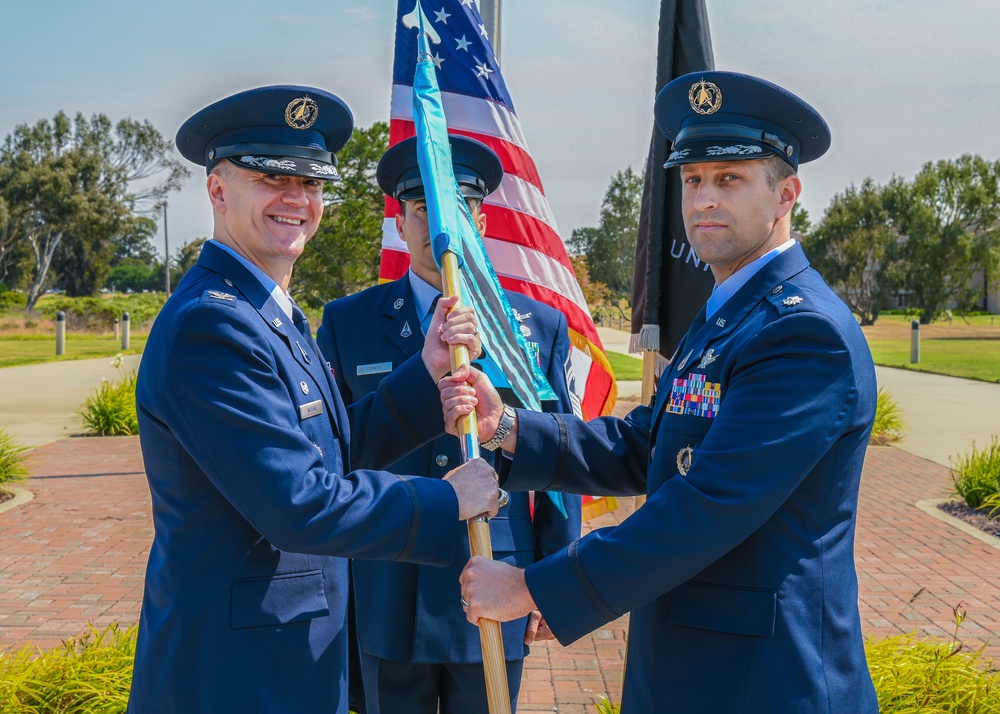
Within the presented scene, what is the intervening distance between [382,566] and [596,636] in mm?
2723

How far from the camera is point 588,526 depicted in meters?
7.84

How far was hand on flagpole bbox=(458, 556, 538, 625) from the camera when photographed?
225 centimetres

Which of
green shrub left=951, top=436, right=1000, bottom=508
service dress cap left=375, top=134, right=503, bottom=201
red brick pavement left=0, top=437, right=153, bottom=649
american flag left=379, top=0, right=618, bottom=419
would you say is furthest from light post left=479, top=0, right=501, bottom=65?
green shrub left=951, top=436, right=1000, bottom=508

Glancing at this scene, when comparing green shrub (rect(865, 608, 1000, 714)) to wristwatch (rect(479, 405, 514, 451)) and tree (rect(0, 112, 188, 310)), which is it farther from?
tree (rect(0, 112, 188, 310))

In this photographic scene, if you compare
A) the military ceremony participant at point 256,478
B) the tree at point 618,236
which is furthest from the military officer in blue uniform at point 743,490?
the tree at point 618,236

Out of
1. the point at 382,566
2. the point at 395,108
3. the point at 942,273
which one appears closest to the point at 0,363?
the point at 395,108

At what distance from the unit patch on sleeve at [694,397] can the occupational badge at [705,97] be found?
0.68m

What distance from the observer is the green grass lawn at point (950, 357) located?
2144 centimetres

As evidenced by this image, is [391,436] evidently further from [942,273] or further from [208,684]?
[942,273]

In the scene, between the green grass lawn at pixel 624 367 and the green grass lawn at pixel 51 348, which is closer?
the green grass lawn at pixel 624 367

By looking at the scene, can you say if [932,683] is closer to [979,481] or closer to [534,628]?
[534,628]

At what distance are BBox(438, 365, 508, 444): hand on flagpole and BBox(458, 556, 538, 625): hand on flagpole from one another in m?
0.49

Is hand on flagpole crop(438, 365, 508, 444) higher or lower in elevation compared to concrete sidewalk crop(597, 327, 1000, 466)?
higher

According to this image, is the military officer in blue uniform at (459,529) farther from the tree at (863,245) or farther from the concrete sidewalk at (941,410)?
the tree at (863,245)
